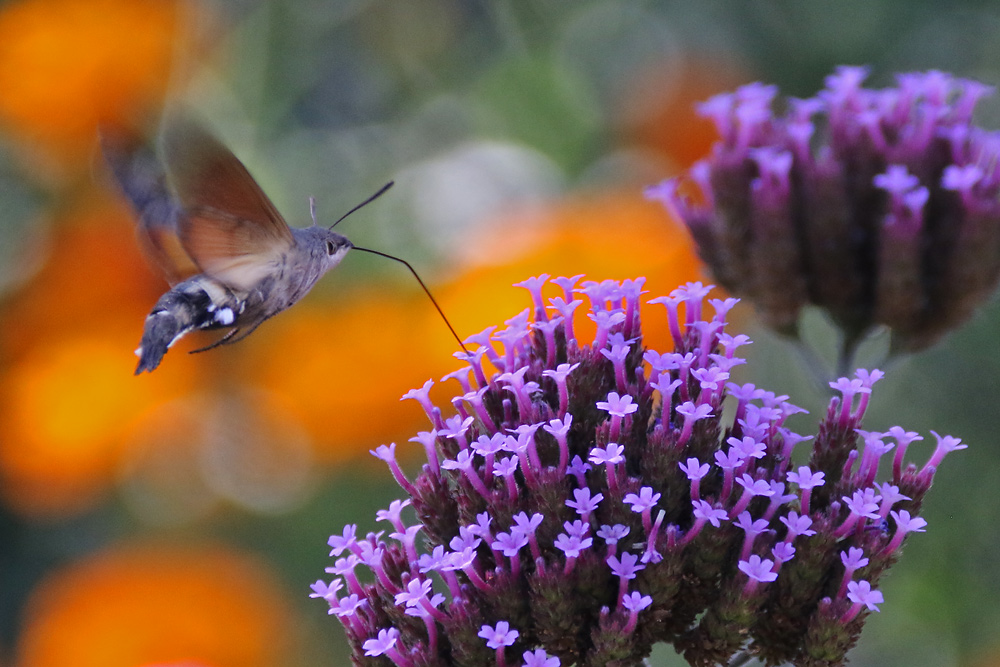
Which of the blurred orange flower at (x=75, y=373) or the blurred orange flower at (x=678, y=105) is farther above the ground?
the blurred orange flower at (x=678, y=105)

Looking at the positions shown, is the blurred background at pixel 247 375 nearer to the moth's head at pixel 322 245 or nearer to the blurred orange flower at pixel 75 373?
the blurred orange flower at pixel 75 373

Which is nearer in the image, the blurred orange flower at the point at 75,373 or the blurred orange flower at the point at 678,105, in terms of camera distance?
the blurred orange flower at the point at 75,373

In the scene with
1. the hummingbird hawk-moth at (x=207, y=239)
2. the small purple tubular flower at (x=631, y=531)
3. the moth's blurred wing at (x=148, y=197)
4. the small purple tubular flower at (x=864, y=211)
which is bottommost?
the small purple tubular flower at (x=631, y=531)

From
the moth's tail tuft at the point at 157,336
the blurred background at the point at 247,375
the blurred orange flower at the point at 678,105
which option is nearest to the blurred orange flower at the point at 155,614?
the blurred background at the point at 247,375

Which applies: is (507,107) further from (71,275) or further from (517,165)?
(71,275)

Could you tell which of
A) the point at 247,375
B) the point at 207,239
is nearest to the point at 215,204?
the point at 207,239

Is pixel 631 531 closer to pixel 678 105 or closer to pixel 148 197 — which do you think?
pixel 148 197

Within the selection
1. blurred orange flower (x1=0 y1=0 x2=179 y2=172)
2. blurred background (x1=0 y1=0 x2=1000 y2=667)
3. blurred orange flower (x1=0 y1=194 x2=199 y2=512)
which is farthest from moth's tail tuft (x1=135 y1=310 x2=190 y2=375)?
blurred orange flower (x1=0 y1=0 x2=179 y2=172)
